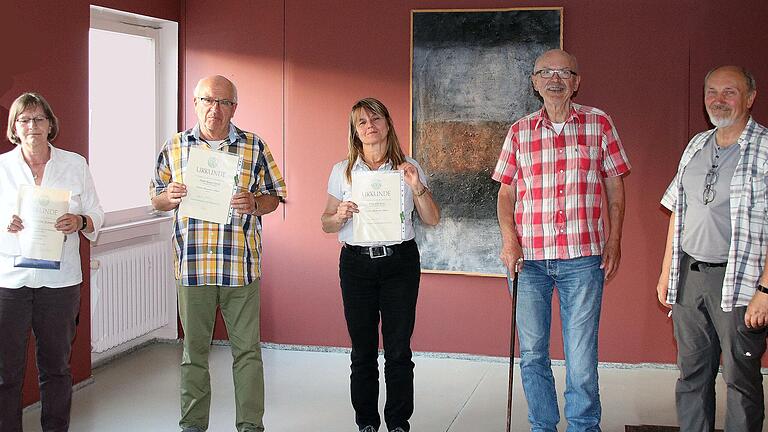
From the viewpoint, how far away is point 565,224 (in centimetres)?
404

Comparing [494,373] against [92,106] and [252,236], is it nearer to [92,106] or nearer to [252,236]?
[252,236]

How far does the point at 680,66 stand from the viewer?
226 inches

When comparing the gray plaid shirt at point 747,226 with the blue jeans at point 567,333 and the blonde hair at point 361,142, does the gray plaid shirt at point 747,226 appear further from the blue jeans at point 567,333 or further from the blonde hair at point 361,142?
the blonde hair at point 361,142

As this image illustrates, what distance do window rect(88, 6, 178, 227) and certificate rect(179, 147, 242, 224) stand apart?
1.96 metres

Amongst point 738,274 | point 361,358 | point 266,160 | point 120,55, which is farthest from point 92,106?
point 738,274

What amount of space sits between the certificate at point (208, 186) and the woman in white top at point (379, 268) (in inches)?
18.9

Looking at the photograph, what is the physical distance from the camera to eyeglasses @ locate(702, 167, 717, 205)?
147 inches

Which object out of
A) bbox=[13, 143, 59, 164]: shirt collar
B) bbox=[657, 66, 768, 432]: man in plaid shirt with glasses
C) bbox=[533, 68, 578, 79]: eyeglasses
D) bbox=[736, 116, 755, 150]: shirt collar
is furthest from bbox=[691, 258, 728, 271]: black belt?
bbox=[13, 143, 59, 164]: shirt collar

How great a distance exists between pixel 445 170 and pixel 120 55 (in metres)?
2.25

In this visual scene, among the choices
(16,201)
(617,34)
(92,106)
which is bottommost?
(16,201)

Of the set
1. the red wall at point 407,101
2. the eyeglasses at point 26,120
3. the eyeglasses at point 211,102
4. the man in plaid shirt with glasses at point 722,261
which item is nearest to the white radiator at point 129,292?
the red wall at point 407,101

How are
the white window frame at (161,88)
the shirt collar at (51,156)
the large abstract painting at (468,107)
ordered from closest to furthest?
the shirt collar at (51,156) < the large abstract painting at (468,107) < the white window frame at (161,88)

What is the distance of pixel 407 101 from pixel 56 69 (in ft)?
7.17

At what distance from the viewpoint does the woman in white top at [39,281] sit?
4027mm
